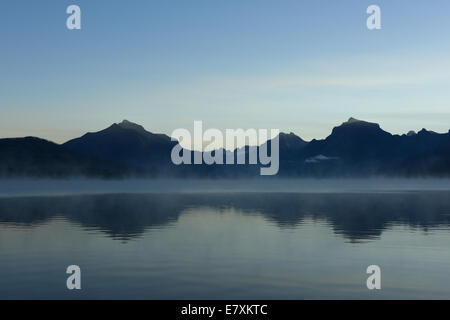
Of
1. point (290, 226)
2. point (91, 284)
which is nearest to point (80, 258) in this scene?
point (91, 284)

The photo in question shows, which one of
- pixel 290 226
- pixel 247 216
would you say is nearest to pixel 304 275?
pixel 290 226

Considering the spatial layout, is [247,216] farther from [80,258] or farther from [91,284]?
[91,284]

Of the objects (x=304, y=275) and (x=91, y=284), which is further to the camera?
(x=304, y=275)

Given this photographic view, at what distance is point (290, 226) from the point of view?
54938mm

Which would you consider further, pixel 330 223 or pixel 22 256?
pixel 330 223
